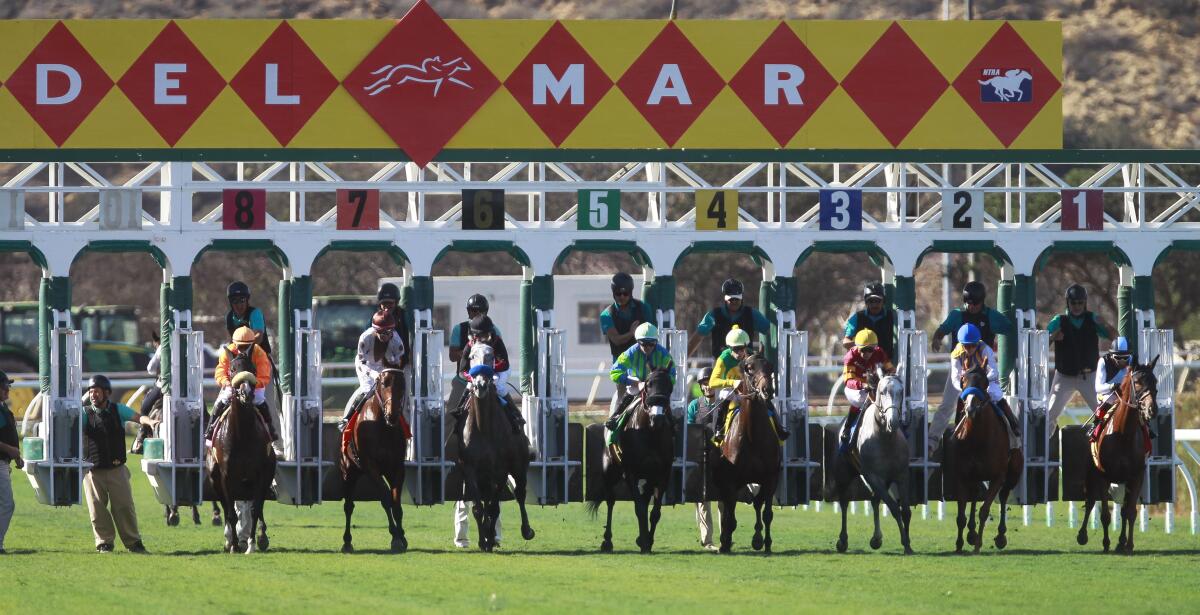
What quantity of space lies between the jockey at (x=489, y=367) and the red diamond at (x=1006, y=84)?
A: 515 cm

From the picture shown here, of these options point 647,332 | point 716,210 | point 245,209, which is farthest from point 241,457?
point 716,210

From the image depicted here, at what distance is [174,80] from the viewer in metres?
A: 17.6

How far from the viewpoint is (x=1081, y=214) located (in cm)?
1791

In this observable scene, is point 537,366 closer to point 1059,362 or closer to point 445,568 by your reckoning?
point 445,568

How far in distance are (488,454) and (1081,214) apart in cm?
595

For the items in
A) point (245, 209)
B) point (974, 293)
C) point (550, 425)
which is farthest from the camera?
point (245, 209)

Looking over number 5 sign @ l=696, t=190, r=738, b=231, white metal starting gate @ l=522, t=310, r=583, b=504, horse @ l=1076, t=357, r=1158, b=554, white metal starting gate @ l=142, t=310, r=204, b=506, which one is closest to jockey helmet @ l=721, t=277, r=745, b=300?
number 5 sign @ l=696, t=190, r=738, b=231

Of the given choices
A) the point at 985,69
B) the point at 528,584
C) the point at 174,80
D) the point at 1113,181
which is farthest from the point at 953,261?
the point at 528,584

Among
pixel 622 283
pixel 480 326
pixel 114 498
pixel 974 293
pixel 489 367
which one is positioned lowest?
pixel 114 498

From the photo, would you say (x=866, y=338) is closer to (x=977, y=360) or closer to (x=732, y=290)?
(x=977, y=360)

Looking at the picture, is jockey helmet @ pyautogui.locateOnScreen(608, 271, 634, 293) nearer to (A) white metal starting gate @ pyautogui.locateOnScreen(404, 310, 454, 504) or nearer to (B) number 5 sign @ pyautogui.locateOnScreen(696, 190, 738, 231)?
(B) number 5 sign @ pyautogui.locateOnScreen(696, 190, 738, 231)

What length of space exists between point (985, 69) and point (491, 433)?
5.92 meters

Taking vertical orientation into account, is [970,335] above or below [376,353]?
above

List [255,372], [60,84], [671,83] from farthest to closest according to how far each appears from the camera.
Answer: [671,83], [60,84], [255,372]
